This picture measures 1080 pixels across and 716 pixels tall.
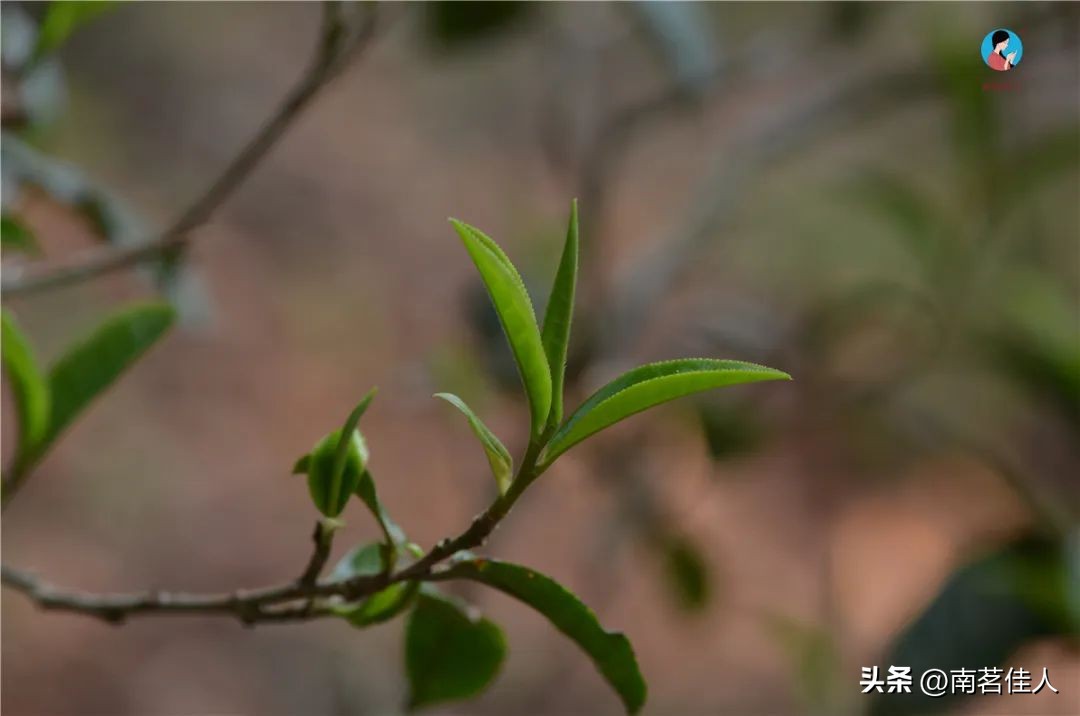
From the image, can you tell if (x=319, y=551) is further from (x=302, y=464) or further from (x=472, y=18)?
(x=472, y=18)

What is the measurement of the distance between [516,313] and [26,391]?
0.84ft

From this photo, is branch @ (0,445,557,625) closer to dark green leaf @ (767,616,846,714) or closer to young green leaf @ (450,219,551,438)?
young green leaf @ (450,219,551,438)

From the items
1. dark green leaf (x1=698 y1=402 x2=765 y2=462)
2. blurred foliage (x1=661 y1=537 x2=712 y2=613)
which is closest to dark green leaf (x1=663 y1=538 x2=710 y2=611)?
blurred foliage (x1=661 y1=537 x2=712 y2=613)

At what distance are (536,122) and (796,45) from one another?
133 centimetres

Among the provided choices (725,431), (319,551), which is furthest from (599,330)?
(319,551)

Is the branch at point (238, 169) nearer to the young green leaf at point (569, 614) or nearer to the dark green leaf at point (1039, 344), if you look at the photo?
the young green leaf at point (569, 614)

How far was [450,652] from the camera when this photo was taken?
17.7 inches

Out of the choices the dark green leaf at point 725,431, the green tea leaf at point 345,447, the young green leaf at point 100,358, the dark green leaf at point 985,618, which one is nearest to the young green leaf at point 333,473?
the green tea leaf at point 345,447

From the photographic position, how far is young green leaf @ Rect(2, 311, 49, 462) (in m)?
0.43

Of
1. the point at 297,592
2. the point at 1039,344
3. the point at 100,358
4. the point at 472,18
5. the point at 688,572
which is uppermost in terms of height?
the point at 472,18

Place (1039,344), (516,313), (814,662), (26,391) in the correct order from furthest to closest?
(814,662) → (1039,344) → (26,391) → (516,313)

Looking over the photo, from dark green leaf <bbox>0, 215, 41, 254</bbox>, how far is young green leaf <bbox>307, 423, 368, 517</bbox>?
218mm

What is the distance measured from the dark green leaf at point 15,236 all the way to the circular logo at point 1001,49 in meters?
0.75

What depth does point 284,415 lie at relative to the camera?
2.03m
